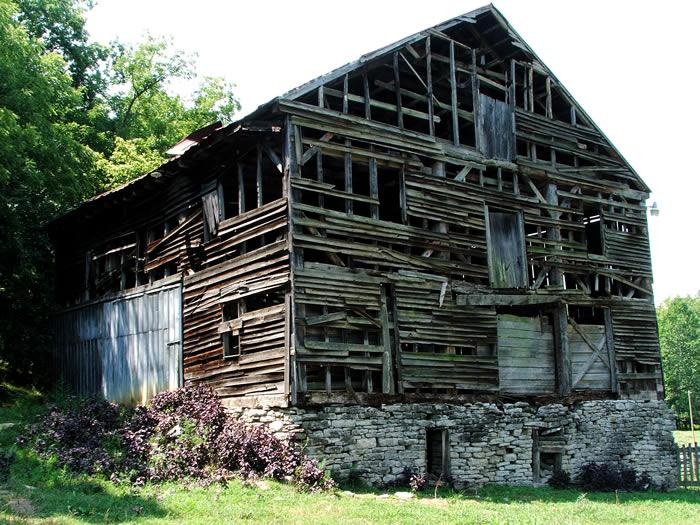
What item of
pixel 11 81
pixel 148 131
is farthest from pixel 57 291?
pixel 148 131

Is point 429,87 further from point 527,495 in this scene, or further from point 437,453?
point 527,495

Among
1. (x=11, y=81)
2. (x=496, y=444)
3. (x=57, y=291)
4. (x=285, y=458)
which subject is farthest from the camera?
(x=57, y=291)

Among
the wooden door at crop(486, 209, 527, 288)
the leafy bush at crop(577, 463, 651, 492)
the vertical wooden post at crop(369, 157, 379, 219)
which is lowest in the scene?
the leafy bush at crop(577, 463, 651, 492)

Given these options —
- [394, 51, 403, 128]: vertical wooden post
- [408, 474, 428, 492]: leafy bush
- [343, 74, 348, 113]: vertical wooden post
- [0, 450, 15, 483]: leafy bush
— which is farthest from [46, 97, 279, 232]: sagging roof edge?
[408, 474, 428, 492]: leafy bush

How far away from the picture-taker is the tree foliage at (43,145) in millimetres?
20750

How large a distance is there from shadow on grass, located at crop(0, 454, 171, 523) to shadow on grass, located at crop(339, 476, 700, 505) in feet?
14.4

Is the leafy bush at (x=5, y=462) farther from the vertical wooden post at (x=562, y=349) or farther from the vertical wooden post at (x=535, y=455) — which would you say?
the vertical wooden post at (x=562, y=349)

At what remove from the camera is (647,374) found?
70.7 feet

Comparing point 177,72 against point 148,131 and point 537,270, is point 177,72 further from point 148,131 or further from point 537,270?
point 537,270

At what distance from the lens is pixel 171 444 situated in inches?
610

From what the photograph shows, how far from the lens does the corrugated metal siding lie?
18922mm

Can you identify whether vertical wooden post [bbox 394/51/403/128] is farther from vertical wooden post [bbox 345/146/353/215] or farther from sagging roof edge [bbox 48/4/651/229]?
vertical wooden post [bbox 345/146/353/215]

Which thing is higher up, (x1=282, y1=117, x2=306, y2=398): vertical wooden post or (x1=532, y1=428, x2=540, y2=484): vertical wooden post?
(x1=282, y1=117, x2=306, y2=398): vertical wooden post

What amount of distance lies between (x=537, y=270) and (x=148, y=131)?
2042 cm
